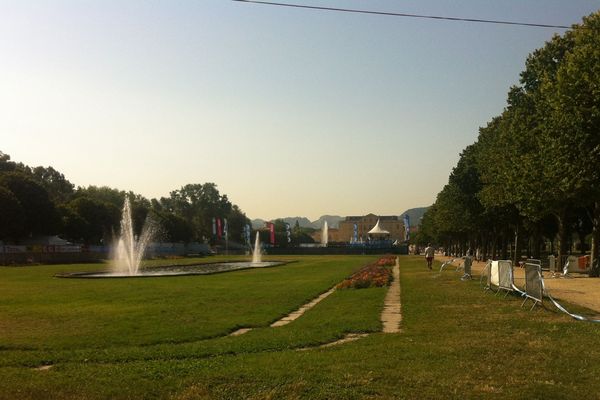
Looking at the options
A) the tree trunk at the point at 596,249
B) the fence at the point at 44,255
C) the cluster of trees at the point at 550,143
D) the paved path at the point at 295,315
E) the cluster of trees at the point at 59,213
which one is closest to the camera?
the paved path at the point at 295,315

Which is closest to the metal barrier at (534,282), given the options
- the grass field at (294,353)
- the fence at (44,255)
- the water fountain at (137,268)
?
the grass field at (294,353)

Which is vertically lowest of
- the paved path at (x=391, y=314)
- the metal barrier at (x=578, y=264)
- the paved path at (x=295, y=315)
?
the paved path at (x=295, y=315)

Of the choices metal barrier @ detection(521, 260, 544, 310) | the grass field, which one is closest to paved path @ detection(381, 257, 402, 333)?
the grass field

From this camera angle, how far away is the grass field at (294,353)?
824 cm

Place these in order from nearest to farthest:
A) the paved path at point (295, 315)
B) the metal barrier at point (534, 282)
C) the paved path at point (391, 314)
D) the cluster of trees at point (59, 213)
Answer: the paved path at point (391, 314) < the paved path at point (295, 315) < the metal barrier at point (534, 282) < the cluster of trees at point (59, 213)

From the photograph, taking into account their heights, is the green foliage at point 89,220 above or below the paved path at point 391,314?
above

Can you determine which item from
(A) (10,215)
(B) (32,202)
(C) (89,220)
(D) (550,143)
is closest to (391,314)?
(D) (550,143)

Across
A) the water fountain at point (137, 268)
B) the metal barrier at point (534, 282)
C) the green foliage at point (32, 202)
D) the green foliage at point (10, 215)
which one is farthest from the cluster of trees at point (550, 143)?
the green foliage at point (32, 202)

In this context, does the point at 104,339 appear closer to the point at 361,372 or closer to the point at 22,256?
the point at 361,372

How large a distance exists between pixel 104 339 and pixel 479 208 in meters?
55.1

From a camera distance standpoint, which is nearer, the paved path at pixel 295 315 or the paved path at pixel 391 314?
the paved path at pixel 391 314

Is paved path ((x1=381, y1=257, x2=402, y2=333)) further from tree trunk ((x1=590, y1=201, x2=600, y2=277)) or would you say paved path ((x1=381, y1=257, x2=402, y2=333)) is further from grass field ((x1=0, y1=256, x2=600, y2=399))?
tree trunk ((x1=590, y1=201, x2=600, y2=277))

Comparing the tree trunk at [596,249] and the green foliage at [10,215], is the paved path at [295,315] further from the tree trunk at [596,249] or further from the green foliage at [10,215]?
the green foliage at [10,215]

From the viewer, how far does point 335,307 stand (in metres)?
19.9
